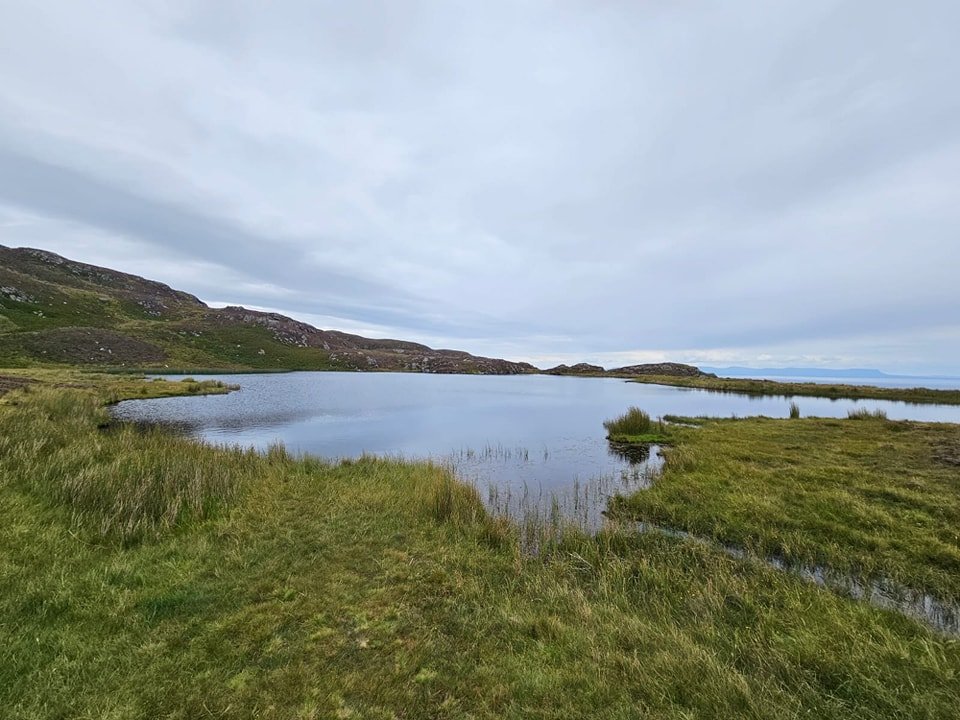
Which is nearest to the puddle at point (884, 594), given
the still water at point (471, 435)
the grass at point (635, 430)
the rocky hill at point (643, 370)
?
the still water at point (471, 435)

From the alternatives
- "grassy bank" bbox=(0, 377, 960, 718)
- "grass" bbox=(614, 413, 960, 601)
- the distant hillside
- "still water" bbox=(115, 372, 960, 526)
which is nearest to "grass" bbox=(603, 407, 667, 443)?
"still water" bbox=(115, 372, 960, 526)

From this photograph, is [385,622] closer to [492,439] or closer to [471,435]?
[492,439]

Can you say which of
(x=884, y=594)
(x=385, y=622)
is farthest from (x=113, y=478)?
(x=884, y=594)

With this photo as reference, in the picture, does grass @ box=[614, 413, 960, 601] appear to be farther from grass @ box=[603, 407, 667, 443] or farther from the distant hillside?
the distant hillside

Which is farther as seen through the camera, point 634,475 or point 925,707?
point 634,475

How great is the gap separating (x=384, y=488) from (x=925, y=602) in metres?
12.5

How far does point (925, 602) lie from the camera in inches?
298

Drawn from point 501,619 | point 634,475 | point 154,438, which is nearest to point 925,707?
point 501,619

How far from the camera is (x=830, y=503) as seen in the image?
39.1ft

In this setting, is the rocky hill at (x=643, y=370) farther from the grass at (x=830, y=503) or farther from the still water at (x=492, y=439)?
the grass at (x=830, y=503)

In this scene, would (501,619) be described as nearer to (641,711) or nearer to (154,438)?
(641,711)

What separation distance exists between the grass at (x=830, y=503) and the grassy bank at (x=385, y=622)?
46.8 inches

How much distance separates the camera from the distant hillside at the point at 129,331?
8700 cm

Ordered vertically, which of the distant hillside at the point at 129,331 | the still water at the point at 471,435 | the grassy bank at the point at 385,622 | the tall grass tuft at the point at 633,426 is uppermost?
the distant hillside at the point at 129,331
